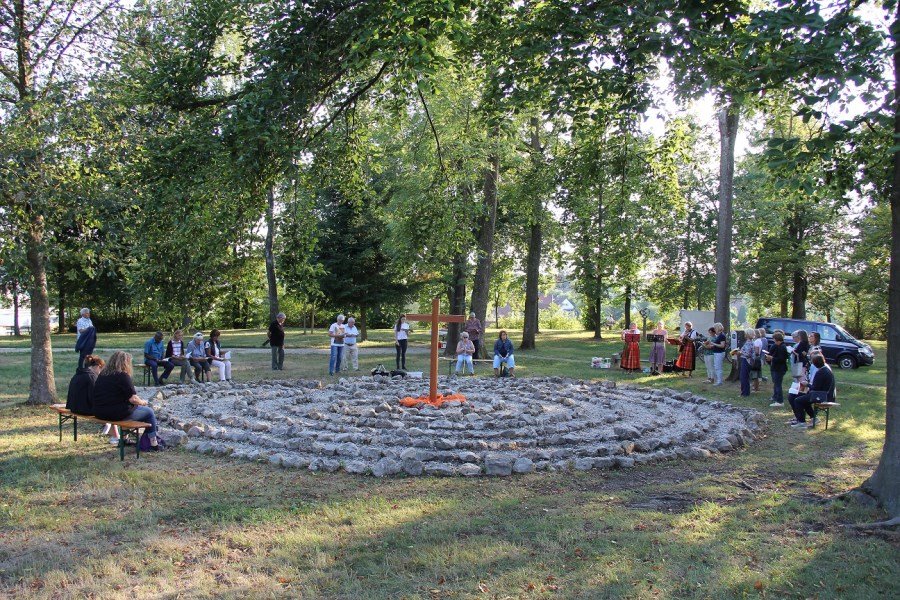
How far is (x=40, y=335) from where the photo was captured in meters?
11.8

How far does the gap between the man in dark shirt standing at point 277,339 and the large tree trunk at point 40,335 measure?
7.17 m

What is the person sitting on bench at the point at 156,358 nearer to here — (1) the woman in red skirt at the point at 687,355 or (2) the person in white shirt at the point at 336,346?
(2) the person in white shirt at the point at 336,346

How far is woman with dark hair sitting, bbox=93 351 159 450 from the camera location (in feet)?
27.5

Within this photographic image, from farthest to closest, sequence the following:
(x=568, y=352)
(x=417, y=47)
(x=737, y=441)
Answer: (x=568, y=352)
(x=737, y=441)
(x=417, y=47)

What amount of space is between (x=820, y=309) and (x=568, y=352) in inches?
652

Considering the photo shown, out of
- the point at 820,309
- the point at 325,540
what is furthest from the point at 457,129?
the point at 820,309

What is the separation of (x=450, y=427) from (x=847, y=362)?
764 inches

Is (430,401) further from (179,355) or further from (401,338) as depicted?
(401,338)

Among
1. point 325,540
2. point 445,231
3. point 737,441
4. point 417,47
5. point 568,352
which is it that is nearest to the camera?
point 325,540

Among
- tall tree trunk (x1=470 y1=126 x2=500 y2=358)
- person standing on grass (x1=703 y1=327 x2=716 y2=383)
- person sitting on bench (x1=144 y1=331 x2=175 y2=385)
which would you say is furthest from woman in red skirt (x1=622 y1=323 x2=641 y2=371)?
person sitting on bench (x1=144 y1=331 x2=175 y2=385)

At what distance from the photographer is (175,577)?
15.2 feet

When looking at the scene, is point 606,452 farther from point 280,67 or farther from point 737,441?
point 280,67

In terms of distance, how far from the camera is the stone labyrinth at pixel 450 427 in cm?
→ 812

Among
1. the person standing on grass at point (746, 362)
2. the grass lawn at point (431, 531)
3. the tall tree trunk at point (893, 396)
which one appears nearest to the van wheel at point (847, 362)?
the person standing on grass at point (746, 362)
